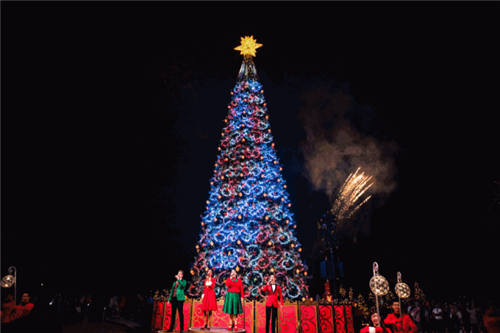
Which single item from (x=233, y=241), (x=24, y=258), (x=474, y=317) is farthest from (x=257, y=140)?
(x=24, y=258)

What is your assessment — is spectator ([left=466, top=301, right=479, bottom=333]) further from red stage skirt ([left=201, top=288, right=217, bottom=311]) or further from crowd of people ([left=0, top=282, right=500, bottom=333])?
red stage skirt ([left=201, top=288, right=217, bottom=311])

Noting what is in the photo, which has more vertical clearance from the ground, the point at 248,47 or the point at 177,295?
the point at 248,47

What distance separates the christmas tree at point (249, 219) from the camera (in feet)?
42.9

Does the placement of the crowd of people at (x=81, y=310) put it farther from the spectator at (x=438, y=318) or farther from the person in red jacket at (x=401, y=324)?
the spectator at (x=438, y=318)

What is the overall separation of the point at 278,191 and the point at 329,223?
10.7m

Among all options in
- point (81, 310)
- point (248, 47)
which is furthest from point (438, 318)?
point (81, 310)

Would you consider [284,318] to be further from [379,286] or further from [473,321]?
[473,321]

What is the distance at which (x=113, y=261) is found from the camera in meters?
24.1

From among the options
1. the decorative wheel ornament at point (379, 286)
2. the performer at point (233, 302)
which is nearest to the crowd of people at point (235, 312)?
the performer at point (233, 302)

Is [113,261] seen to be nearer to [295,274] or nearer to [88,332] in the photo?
Result: [88,332]

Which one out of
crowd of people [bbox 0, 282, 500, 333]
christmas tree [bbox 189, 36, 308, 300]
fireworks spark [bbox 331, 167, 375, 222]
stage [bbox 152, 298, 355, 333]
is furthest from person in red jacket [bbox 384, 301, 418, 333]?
fireworks spark [bbox 331, 167, 375, 222]

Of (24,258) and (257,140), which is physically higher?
(257,140)

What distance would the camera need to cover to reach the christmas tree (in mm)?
13062

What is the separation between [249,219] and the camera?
13.6 metres
